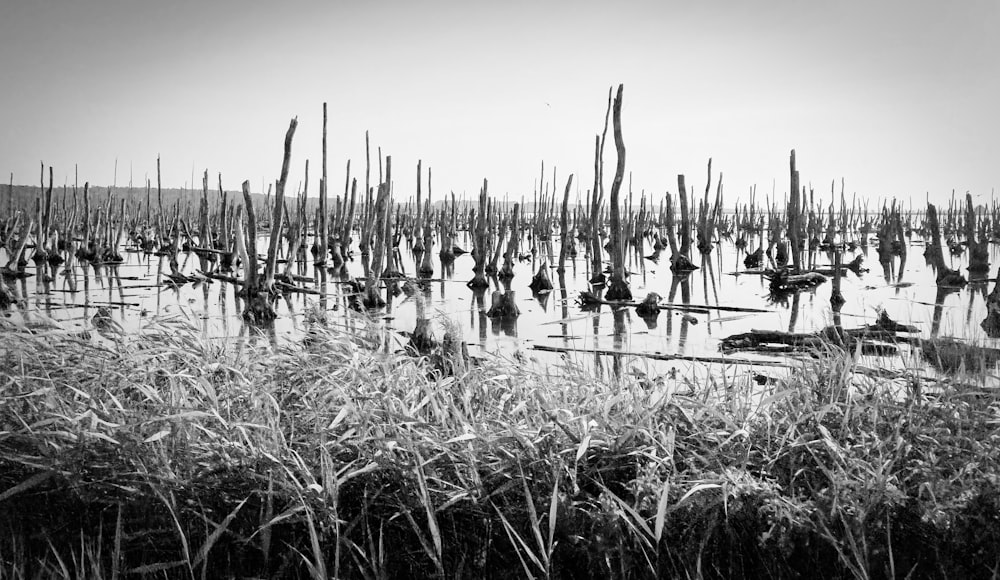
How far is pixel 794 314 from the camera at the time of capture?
11711 mm

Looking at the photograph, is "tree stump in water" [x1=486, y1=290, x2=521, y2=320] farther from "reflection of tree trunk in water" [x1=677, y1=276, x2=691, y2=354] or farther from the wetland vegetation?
the wetland vegetation

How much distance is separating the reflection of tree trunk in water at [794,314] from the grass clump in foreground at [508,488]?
6997mm

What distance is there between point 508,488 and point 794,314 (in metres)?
10.0

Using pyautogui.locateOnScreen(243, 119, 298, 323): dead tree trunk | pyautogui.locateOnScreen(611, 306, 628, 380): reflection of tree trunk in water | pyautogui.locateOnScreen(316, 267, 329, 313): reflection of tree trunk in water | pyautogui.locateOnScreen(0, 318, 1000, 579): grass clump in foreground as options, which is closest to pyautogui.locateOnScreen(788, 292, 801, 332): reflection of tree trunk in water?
pyautogui.locateOnScreen(611, 306, 628, 380): reflection of tree trunk in water

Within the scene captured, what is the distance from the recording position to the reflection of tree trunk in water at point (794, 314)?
33.8 feet

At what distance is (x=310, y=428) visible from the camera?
11.5 feet

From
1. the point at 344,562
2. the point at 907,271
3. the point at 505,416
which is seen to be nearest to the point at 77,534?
the point at 344,562

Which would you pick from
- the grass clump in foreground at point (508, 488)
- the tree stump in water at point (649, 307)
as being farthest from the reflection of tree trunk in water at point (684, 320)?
the grass clump in foreground at point (508, 488)

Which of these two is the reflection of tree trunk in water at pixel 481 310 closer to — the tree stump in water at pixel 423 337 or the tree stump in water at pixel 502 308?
the tree stump in water at pixel 502 308

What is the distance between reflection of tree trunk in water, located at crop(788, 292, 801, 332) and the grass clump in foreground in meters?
7.00

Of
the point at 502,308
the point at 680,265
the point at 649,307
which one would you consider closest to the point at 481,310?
the point at 502,308

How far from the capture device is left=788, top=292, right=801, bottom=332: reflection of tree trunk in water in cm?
1029

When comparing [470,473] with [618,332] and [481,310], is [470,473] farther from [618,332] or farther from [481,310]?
[481,310]

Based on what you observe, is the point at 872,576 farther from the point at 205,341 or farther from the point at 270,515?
the point at 205,341
